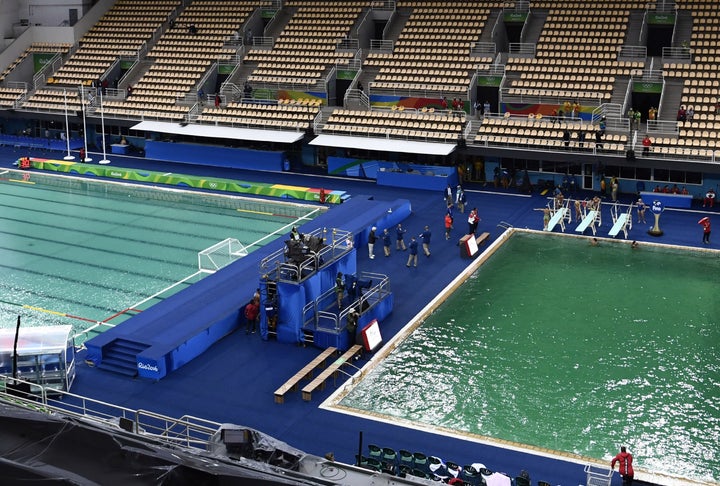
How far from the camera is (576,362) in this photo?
26.4 m

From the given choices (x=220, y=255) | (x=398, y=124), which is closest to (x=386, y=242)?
(x=220, y=255)

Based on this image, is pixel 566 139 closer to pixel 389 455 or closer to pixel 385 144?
pixel 385 144

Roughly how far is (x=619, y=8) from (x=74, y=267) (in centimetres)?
3063

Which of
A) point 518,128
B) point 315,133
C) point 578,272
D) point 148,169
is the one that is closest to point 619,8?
point 518,128

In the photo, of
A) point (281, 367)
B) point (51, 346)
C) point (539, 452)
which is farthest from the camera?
point (281, 367)

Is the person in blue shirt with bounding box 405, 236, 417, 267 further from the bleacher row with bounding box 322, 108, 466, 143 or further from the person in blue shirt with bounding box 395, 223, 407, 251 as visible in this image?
the bleacher row with bounding box 322, 108, 466, 143

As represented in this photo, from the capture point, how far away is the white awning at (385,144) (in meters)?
44.9

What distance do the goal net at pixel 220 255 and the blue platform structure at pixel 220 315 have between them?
2.40 metres

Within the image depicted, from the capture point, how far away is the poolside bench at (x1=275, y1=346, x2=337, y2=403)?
24125 millimetres

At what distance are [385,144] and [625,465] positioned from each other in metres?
28.0

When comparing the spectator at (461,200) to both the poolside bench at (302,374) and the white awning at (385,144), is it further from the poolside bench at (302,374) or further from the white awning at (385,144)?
the poolside bench at (302,374)

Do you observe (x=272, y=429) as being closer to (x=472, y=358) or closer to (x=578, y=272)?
(x=472, y=358)

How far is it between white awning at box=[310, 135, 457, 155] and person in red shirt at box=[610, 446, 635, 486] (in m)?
25.7

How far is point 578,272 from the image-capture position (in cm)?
3391
